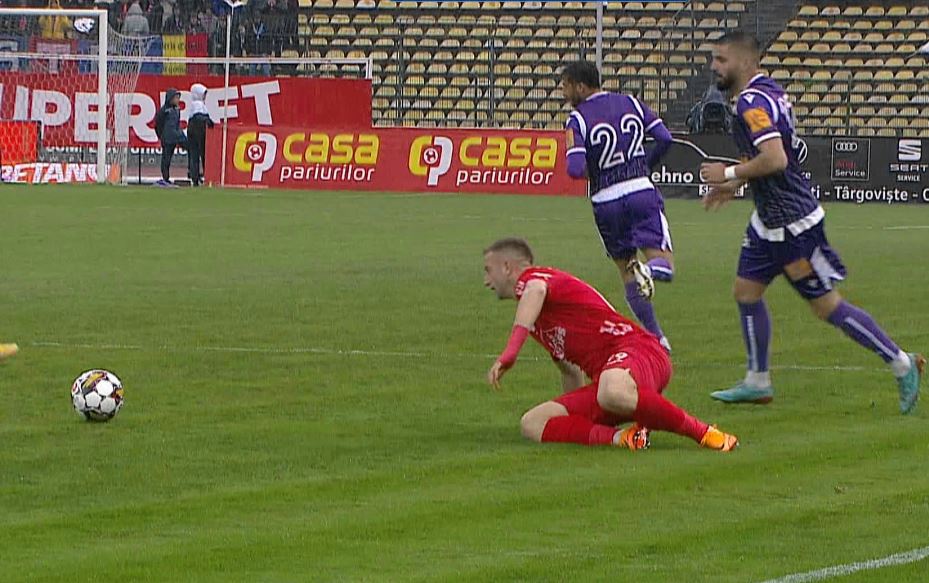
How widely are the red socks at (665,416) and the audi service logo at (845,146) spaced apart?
25864 millimetres

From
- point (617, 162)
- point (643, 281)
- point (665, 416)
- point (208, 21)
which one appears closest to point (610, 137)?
point (617, 162)

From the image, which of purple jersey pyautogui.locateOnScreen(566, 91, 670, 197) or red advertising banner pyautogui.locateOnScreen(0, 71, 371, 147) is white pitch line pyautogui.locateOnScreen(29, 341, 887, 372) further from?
red advertising banner pyautogui.locateOnScreen(0, 71, 371, 147)

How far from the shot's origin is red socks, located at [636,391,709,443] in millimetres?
8562

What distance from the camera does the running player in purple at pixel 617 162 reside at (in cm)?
1220

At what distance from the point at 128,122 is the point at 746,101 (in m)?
31.3

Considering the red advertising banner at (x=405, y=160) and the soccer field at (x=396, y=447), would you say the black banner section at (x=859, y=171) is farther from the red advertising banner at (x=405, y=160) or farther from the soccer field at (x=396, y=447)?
the soccer field at (x=396, y=447)

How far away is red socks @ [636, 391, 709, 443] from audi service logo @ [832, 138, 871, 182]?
84.5 feet

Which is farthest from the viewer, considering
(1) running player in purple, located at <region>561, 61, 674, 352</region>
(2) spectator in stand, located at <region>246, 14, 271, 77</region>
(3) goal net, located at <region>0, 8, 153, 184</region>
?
(2) spectator in stand, located at <region>246, 14, 271, 77</region>

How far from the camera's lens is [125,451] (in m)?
8.48

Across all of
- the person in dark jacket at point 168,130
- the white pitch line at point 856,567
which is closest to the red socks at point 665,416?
the white pitch line at point 856,567

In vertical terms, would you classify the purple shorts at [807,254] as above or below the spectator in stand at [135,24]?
below

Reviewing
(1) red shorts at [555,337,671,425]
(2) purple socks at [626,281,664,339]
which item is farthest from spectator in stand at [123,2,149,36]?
(1) red shorts at [555,337,671,425]

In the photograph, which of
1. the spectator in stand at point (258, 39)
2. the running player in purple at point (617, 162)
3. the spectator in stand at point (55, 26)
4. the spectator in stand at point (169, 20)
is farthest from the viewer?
the spectator in stand at point (169, 20)

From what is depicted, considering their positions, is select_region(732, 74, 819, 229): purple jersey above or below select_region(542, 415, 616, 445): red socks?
above
